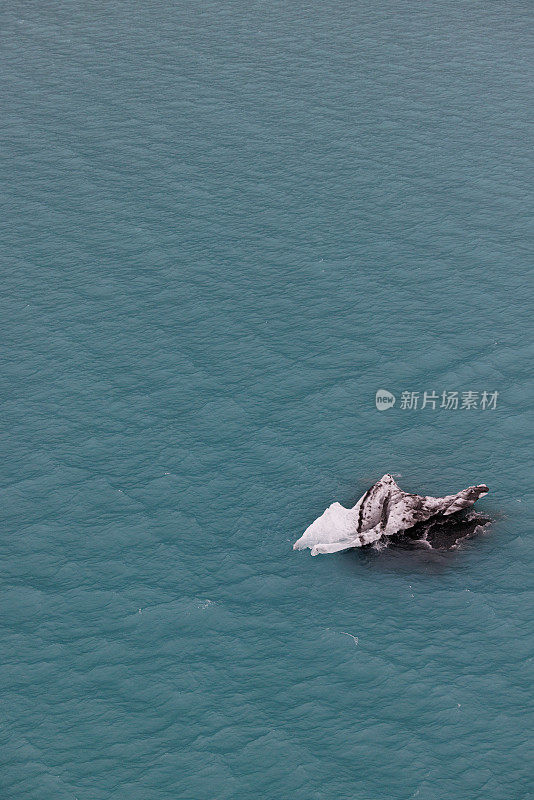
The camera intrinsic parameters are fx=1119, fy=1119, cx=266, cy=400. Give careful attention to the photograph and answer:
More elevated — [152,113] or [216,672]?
[152,113]

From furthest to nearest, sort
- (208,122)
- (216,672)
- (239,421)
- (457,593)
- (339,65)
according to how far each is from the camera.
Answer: (339,65), (208,122), (239,421), (457,593), (216,672)

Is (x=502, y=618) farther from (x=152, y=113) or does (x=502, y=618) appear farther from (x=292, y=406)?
(x=152, y=113)

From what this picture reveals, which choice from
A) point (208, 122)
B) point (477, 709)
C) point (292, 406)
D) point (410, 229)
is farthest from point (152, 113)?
point (477, 709)

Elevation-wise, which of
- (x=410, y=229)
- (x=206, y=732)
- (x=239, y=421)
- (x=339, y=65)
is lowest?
(x=206, y=732)

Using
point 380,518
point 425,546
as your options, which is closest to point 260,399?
point 380,518

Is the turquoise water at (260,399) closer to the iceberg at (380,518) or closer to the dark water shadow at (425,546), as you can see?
the dark water shadow at (425,546)

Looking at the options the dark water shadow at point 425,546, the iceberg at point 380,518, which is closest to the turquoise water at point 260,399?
the dark water shadow at point 425,546

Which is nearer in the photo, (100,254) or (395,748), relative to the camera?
(395,748)

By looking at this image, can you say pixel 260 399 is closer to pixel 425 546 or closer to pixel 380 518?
pixel 380 518
